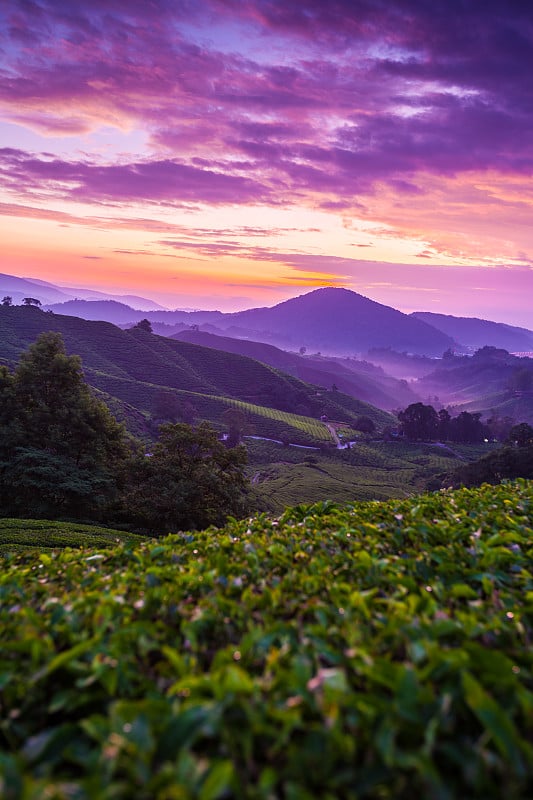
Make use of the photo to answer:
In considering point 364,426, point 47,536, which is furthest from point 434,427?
point 47,536

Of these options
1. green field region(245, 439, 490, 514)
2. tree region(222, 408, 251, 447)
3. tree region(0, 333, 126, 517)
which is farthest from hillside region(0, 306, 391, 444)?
tree region(0, 333, 126, 517)

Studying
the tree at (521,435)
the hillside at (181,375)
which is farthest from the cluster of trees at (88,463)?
the hillside at (181,375)

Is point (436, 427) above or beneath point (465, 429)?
beneath

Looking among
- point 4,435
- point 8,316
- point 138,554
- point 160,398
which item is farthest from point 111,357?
point 138,554

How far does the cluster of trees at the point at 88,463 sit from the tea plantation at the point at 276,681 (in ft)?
52.5

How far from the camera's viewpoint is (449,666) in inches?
70.4

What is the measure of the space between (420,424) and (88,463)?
86.2 m

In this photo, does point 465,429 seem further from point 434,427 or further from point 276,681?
point 276,681

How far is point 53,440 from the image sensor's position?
19.6 meters

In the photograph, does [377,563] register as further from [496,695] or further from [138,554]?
[138,554]

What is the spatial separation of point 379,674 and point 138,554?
2863 millimetres

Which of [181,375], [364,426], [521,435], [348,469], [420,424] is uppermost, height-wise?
[181,375]

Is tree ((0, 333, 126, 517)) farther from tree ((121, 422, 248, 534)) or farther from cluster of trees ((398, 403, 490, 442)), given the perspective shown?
cluster of trees ((398, 403, 490, 442))

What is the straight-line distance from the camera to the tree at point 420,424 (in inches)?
3794
